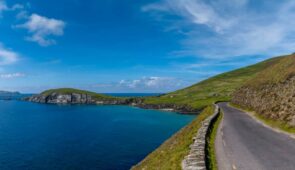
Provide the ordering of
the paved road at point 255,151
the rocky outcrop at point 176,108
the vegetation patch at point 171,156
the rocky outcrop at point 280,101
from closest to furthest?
the paved road at point 255,151 < the vegetation patch at point 171,156 < the rocky outcrop at point 280,101 < the rocky outcrop at point 176,108

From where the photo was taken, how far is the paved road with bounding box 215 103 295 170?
18.6m

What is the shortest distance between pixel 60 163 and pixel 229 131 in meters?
33.4

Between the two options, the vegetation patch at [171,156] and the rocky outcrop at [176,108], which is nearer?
the vegetation patch at [171,156]

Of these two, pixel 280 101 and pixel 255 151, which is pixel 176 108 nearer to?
pixel 280 101

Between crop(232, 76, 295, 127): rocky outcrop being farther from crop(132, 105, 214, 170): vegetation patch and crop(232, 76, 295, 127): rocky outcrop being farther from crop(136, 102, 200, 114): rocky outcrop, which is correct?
crop(136, 102, 200, 114): rocky outcrop

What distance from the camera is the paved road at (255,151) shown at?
18641mm

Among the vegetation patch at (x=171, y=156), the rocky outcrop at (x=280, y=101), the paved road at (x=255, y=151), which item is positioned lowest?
the vegetation patch at (x=171, y=156)

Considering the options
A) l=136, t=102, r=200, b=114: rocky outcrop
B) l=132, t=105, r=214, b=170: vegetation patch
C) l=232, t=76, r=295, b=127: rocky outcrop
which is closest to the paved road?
l=132, t=105, r=214, b=170: vegetation patch

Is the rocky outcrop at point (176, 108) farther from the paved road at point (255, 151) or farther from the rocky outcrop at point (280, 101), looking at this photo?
the paved road at point (255, 151)

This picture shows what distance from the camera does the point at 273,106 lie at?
4612 cm

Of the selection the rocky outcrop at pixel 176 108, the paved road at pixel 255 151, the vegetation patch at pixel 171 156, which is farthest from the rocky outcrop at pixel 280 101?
the rocky outcrop at pixel 176 108

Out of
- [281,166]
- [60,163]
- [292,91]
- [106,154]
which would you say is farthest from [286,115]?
[60,163]

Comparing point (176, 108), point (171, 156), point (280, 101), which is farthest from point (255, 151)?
point (176, 108)

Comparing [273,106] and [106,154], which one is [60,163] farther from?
[273,106]
